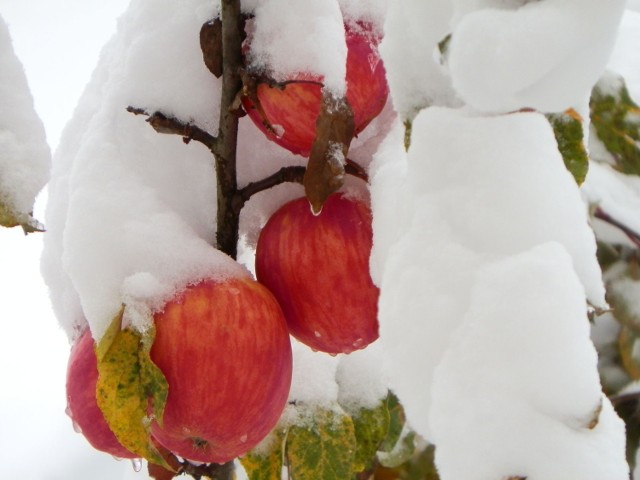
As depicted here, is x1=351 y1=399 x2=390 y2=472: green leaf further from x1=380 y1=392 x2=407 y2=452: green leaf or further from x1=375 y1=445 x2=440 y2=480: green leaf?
x1=375 y1=445 x2=440 y2=480: green leaf

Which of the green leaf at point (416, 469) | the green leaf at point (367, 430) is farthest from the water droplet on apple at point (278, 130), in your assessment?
the green leaf at point (416, 469)

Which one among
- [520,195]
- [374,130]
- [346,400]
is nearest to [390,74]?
[520,195]

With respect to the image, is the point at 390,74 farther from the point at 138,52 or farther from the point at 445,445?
the point at 138,52

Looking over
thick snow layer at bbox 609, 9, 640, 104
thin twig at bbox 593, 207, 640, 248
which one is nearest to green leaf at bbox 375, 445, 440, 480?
thin twig at bbox 593, 207, 640, 248

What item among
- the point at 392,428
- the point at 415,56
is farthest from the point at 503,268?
the point at 392,428

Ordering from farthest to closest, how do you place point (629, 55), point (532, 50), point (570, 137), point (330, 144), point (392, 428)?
point (629, 55) < point (392, 428) < point (330, 144) < point (570, 137) < point (532, 50)

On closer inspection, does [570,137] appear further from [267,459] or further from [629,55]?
[629,55]
